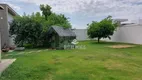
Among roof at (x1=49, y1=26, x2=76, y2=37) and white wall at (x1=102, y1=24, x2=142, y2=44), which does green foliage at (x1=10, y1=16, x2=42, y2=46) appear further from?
white wall at (x1=102, y1=24, x2=142, y2=44)

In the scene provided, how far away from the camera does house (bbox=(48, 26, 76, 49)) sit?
18.1m

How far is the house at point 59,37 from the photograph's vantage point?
59.4 feet

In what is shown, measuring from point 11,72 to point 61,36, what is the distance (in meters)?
10.6

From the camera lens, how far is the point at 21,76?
274 inches

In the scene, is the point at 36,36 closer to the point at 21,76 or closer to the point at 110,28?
the point at 110,28

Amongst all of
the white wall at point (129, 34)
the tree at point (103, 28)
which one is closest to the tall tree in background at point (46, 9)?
the tree at point (103, 28)

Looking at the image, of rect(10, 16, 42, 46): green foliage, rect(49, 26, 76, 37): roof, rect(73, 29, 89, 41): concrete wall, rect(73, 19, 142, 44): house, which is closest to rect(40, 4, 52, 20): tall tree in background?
rect(73, 29, 89, 41): concrete wall

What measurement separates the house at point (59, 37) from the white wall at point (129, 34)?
326 inches

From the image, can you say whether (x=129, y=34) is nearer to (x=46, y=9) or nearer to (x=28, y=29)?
(x=28, y=29)

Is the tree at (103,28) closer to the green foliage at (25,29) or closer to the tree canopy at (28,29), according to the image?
the tree canopy at (28,29)

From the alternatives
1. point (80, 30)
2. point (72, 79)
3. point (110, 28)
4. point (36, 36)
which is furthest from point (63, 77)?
point (80, 30)

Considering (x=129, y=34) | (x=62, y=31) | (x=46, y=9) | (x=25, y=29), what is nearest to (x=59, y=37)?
(x=62, y=31)

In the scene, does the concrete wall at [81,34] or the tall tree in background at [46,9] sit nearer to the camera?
the tall tree in background at [46,9]

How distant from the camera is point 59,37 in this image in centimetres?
1808
